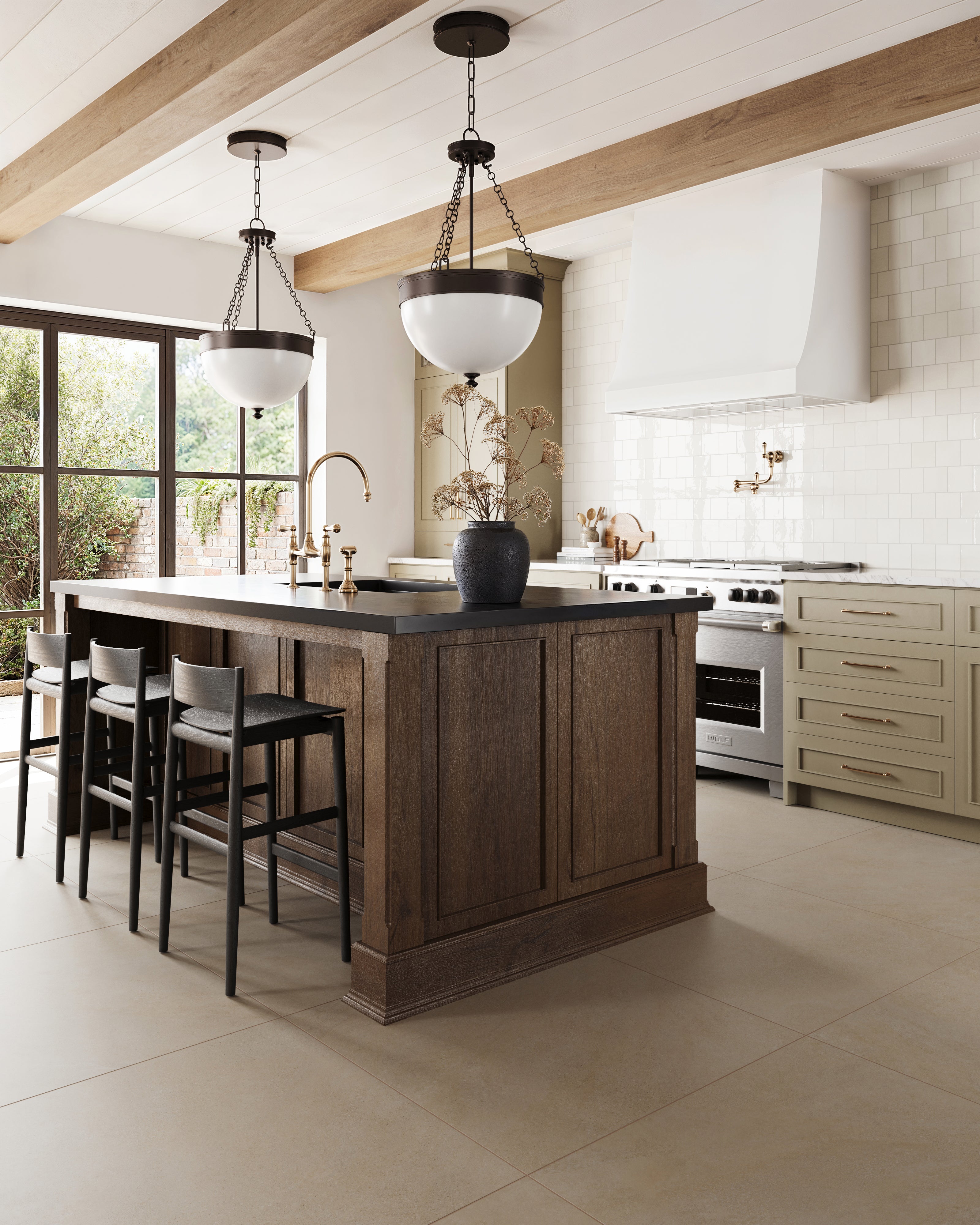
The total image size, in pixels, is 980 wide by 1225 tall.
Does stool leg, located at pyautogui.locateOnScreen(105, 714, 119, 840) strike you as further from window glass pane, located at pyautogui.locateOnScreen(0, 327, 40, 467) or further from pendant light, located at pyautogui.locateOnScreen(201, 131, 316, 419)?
window glass pane, located at pyautogui.locateOnScreen(0, 327, 40, 467)

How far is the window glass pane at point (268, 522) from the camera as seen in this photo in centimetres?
642

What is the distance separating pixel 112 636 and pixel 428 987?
2.37 meters

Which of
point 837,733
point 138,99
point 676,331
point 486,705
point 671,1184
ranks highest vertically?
point 138,99

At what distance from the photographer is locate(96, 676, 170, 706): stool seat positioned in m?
3.45

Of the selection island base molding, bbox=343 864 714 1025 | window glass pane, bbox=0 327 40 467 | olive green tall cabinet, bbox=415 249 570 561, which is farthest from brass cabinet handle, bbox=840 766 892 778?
window glass pane, bbox=0 327 40 467

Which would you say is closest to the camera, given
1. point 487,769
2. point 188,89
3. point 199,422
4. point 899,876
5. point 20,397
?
point 487,769

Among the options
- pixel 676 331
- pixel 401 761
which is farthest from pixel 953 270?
pixel 401 761

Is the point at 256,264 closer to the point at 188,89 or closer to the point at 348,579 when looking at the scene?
the point at 188,89

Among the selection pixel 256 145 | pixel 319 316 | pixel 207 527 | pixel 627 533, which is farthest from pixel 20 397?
pixel 627 533

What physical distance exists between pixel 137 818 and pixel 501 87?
111 inches

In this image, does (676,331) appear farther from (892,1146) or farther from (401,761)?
(892,1146)

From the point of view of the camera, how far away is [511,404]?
6.36 meters

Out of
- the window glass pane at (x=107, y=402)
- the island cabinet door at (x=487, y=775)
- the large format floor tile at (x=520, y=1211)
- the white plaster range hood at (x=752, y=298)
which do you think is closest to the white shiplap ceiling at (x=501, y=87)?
the white plaster range hood at (x=752, y=298)

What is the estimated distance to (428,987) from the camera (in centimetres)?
268
